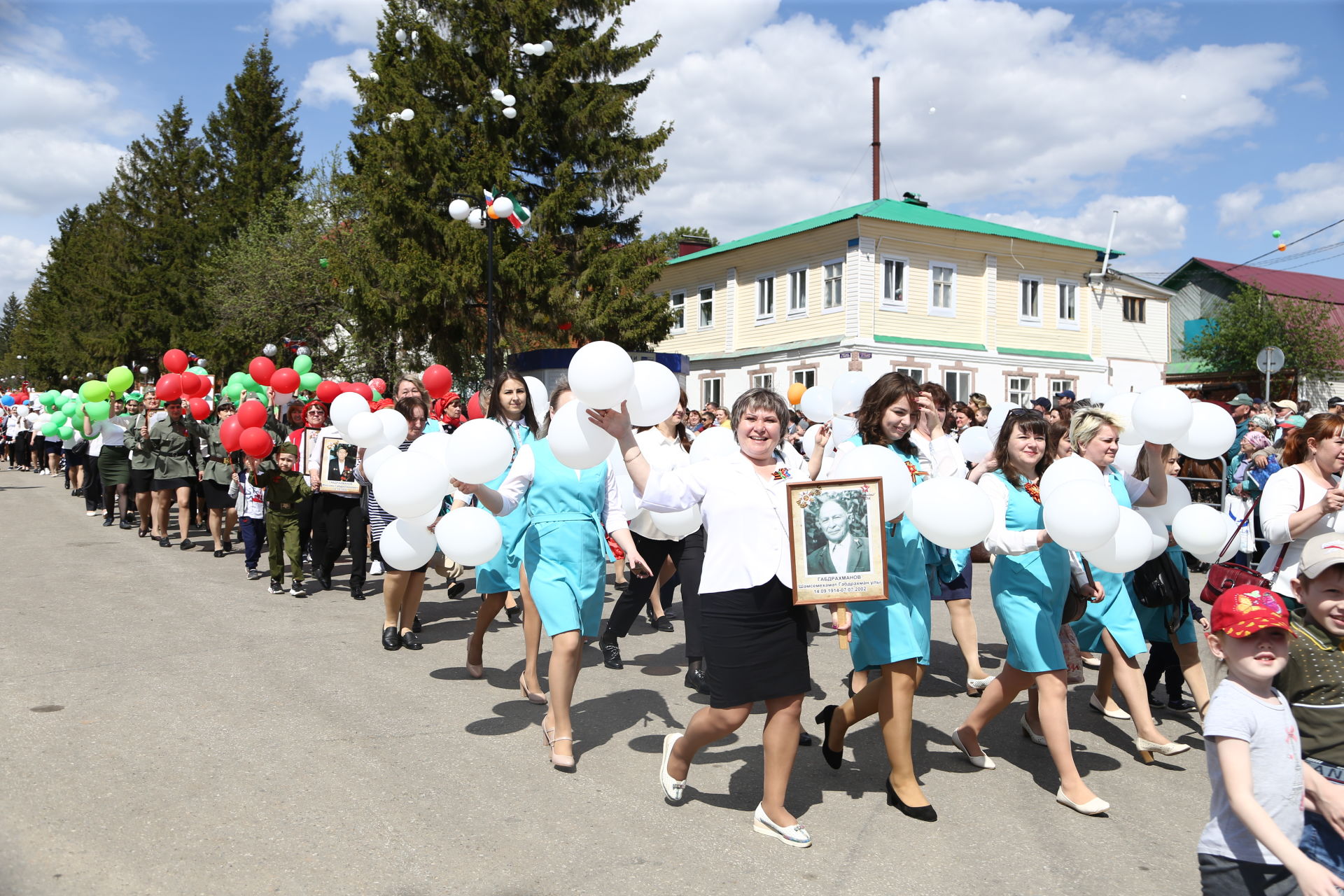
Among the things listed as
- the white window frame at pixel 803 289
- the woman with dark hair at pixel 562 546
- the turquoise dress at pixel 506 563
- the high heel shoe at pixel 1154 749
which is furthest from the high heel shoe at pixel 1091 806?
the white window frame at pixel 803 289

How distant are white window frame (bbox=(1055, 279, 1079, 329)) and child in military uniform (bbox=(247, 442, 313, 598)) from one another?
85.7 feet

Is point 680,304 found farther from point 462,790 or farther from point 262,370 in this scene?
point 462,790

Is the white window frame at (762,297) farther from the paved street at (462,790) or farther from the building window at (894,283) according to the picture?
the paved street at (462,790)

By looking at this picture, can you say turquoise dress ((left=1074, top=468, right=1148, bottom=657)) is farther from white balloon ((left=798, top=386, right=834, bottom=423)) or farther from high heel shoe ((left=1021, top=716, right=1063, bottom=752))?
white balloon ((left=798, top=386, right=834, bottom=423))

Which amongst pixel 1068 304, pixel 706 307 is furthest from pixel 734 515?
pixel 1068 304

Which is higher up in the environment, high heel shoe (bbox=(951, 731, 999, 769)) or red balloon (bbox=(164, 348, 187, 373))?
red balloon (bbox=(164, 348, 187, 373))

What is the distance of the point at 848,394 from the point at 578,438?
10.3 feet

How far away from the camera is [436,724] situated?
17.5 ft

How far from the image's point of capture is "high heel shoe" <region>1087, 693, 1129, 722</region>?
5.70 metres

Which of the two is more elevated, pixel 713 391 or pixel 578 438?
pixel 713 391

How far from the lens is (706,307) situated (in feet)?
107

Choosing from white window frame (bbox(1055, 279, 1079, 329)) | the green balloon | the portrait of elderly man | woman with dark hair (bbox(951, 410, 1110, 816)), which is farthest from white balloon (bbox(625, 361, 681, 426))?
white window frame (bbox(1055, 279, 1079, 329))

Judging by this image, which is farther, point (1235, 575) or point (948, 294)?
point (948, 294)

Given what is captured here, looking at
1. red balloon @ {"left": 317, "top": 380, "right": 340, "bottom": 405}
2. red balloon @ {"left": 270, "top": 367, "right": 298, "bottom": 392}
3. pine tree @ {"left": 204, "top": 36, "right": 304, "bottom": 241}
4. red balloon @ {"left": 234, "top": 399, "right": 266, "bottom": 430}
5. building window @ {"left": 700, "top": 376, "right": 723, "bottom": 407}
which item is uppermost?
pine tree @ {"left": 204, "top": 36, "right": 304, "bottom": 241}
